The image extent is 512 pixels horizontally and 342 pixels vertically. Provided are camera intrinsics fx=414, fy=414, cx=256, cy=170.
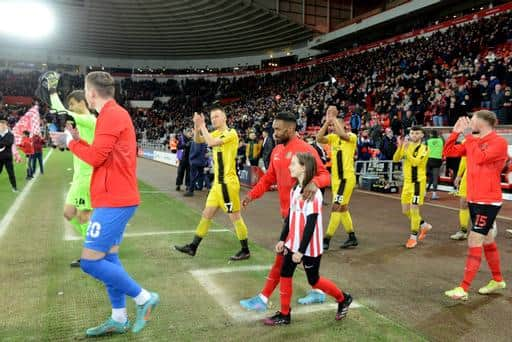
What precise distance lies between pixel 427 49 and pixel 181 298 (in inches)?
943

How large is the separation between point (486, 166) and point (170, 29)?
1660 inches

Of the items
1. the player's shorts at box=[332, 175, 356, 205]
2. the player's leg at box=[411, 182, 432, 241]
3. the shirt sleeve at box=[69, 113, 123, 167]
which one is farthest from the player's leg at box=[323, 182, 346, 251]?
the shirt sleeve at box=[69, 113, 123, 167]

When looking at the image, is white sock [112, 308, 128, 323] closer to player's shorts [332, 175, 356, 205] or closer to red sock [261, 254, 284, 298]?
red sock [261, 254, 284, 298]

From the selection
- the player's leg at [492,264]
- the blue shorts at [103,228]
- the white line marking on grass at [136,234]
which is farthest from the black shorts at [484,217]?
the white line marking on grass at [136,234]

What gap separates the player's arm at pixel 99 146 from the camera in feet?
9.73

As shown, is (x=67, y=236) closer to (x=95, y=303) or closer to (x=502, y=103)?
(x=95, y=303)

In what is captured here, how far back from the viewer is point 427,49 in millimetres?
24000

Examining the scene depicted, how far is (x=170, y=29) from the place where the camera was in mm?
42438

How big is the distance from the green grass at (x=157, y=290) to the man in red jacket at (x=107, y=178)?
2.26 feet

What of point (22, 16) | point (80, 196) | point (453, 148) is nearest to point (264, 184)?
point (80, 196)

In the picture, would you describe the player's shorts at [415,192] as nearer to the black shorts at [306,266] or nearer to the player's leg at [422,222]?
the player's leg at [422,222]

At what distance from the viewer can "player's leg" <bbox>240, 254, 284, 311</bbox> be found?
12.9 feet

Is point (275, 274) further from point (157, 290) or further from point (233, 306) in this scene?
point (157, 290)

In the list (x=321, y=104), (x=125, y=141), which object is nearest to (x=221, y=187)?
(x=125, y=141)
